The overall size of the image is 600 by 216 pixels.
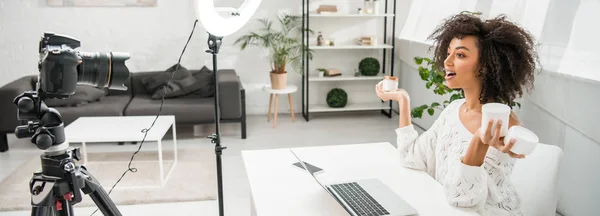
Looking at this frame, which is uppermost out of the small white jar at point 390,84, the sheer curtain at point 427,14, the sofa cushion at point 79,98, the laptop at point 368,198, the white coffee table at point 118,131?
the sheer curtain at point 427,14

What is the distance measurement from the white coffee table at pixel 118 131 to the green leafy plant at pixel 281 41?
1.38m

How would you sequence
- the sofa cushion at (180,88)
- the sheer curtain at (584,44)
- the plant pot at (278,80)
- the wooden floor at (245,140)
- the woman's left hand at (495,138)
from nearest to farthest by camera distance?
the woman's left hand at (495,138)
the sheer curtain at (584,44)
the wooden floor at (245,140)
the sofa cushion at (180,88)
the plant pot at (278,80)

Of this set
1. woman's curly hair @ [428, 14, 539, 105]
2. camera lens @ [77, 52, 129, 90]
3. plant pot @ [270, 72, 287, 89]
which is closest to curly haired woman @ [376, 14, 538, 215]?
woman's curly hair @ [428, 14, 539, 105]

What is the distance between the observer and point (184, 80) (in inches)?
171

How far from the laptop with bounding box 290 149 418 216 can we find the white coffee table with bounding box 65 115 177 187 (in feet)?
6.25

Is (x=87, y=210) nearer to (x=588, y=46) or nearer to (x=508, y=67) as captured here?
(x=508, y=67)

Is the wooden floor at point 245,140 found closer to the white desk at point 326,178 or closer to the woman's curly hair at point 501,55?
the white desk at point 326,178

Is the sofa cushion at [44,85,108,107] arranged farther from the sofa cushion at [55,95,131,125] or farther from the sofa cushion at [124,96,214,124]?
the sofa cushion at [124,96,214,124]

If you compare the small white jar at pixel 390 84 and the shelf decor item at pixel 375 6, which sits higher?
the shelf decor item at pixel 375 6

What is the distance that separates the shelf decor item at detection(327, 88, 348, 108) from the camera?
4.92 meters

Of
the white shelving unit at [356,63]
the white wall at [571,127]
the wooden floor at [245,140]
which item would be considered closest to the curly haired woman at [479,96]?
the white wall at [571,127]

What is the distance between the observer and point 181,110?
13.4ft

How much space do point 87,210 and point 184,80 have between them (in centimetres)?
180

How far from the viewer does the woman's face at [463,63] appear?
4.71 ft
